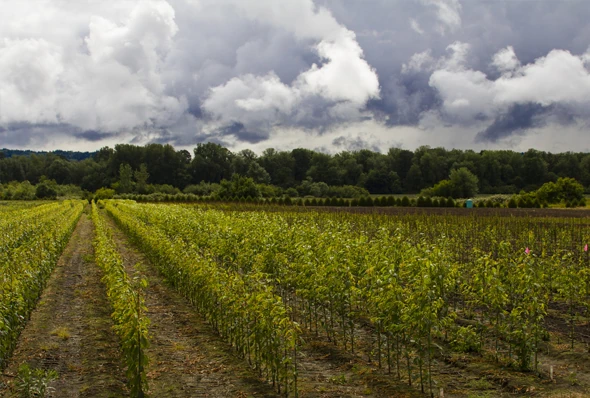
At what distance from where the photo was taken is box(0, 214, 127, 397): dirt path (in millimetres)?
8328

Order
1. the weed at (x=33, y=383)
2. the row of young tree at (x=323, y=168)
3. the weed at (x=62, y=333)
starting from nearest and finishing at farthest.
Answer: the weed at (x=33, y=383) → the weed at (x=62, y=333) → the row of young tree at (x=323, y=168)

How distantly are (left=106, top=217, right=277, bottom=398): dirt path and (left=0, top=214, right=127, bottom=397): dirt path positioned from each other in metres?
0.74

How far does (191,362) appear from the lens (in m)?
9.42

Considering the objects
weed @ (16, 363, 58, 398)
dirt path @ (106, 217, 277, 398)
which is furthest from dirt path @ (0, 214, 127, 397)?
dirt path @ (106, 217, 277, 398)

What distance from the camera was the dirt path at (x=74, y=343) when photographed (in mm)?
8328

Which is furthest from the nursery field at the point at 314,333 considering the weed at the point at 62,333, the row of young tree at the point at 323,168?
the row of young tree at the point at 323,168

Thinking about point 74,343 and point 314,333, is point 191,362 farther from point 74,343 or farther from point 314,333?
point 314,333

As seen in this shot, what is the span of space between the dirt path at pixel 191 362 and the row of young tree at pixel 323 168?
350 feet

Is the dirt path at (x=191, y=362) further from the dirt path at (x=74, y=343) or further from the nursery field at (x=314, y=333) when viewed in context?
the dirt path at (x=74, y=343)

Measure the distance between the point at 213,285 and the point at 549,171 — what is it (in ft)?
438

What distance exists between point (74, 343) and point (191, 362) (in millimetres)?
2923

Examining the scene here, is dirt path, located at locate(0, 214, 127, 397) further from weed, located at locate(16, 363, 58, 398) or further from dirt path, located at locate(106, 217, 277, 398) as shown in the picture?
dirt path, located at locate(106, 217, 277, 398)

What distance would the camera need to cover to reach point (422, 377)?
25.1 feet

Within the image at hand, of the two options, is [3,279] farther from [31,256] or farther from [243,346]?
[243,346]
